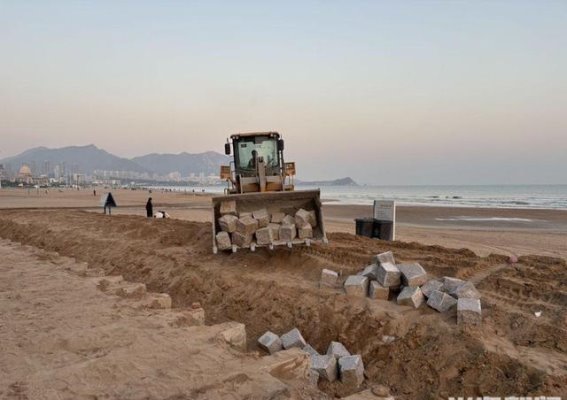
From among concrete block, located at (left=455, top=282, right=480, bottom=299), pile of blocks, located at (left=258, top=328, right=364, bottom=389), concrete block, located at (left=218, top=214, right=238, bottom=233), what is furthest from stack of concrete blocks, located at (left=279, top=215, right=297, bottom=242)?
concrete block, located at (left=455, top=282, right=480, bottom=299)

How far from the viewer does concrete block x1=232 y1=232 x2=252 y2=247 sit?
872 cm

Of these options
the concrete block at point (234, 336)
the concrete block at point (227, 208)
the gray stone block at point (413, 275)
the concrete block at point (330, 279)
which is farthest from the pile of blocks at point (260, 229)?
the concrete block at point (234, 336)

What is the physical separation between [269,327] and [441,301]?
272 centimetres

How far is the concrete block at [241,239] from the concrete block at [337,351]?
134 inches

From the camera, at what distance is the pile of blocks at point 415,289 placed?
5.70m

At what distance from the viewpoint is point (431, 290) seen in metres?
6.39

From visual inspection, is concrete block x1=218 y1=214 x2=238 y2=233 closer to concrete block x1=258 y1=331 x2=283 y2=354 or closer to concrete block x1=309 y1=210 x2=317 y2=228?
concrete block x1=309 y1=210 x2=317 y2=228

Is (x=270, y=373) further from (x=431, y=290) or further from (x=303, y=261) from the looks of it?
(x=303, y=261)

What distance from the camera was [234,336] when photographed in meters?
5.71

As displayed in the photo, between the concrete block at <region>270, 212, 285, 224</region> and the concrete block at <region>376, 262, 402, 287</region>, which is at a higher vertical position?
the concrete block at <region>270, 212, 285, 224</region>

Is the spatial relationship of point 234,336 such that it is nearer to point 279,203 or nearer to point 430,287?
point 430,287

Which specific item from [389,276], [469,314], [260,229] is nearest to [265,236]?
[260,229]

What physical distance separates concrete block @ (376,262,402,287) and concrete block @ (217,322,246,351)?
7.73 ft

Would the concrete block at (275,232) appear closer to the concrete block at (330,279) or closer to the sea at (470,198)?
the concrete block at (330,279)
